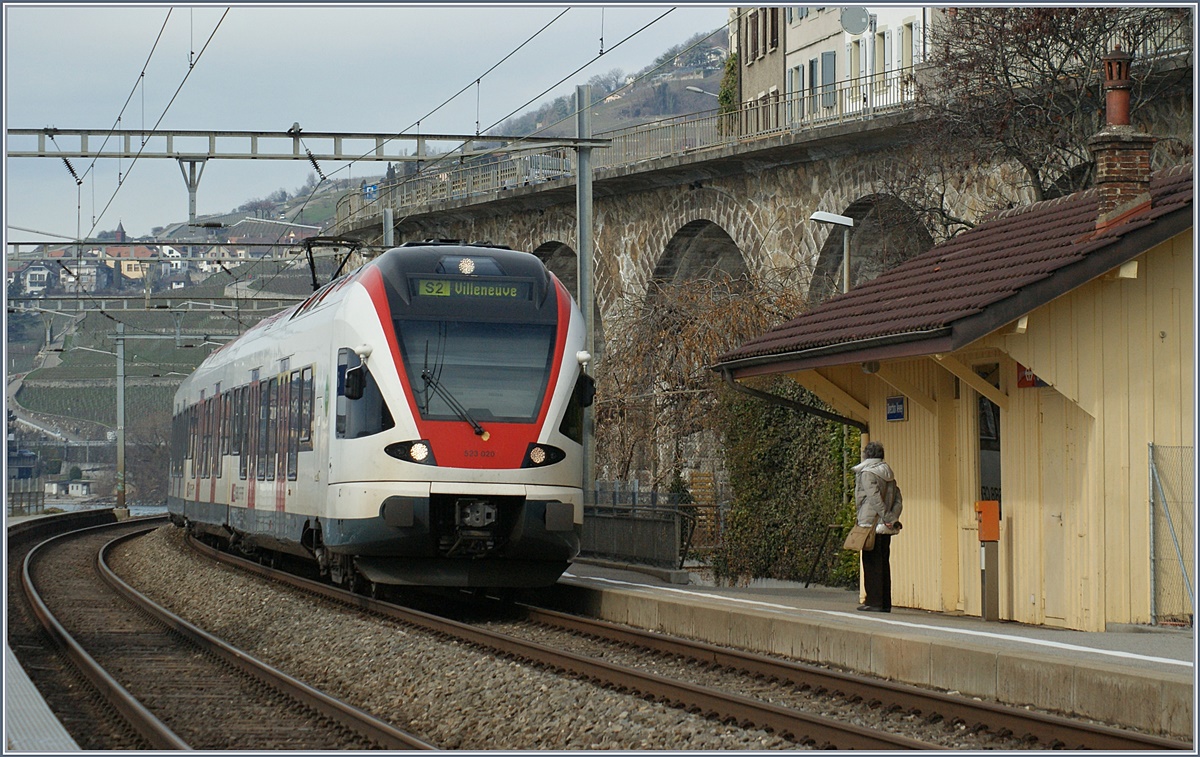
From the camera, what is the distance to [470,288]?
635 inches

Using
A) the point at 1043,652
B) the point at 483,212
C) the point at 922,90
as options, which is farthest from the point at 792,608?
the point at 483,212

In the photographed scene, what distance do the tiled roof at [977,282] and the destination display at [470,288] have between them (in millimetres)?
2429

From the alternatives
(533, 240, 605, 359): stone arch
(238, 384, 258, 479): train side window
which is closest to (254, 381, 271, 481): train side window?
(238, 384, 258, 479): train side window

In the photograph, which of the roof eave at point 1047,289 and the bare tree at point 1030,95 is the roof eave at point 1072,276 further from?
the bare tree at point 1030,95

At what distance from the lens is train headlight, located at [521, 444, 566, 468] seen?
15734mm

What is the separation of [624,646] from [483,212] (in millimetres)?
29831

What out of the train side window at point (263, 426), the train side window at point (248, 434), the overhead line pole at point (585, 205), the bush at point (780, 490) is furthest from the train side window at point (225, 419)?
the bush at point (780, 490)

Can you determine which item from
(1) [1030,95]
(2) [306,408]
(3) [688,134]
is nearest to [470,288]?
(2) [306,408]

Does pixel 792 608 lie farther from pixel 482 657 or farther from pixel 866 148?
pixel 866 148

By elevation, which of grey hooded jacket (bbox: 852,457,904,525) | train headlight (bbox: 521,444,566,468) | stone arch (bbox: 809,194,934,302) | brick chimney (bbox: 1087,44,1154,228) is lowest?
grey hooded jacket (bbox: 852,457,904,525)

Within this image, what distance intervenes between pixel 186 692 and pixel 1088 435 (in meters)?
7.12

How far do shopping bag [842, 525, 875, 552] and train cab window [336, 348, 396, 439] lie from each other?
433 cm

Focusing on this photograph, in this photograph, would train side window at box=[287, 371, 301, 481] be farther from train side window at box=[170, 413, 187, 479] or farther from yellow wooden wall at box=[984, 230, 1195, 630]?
train side window at box=[170, 413, 187, 479]

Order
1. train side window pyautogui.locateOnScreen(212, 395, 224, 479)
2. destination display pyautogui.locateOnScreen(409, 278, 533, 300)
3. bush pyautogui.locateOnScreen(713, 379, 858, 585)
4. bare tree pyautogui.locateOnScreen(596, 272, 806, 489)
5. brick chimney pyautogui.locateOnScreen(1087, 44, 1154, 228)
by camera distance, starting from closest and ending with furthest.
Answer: brick chimney pyautogui.locateOnScreen(1087, 44, 1154, 228) → destination display pyautogui.locateOnScreen(409, 278, 533, 300) → bush pyautogui.locateOnScreen(713, 379, 858, 585) → train side window pyautogui.locateOnScreen(212, 395, 224, 479) → bare tree pyautogui.locateOnScreen(596, 272, 806, 489)
